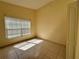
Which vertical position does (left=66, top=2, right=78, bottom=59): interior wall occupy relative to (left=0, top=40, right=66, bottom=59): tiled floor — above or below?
above

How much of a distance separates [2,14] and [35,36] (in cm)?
332

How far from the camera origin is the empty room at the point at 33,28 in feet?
11.4

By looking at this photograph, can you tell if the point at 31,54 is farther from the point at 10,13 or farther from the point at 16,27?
the point at 10,13

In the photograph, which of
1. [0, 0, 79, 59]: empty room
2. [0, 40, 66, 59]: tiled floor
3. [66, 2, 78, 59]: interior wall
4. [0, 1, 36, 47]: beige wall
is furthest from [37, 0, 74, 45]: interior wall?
[66, 2, 78, 59]: interior wall

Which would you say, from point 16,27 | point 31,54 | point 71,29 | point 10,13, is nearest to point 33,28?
point 16,27

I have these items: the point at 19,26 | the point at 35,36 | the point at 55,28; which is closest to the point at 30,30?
the point at 35,36

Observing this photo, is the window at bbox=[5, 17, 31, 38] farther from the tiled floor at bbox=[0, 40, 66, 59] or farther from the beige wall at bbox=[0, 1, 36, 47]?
the tiled floor at bbox=[0, 40, 66, 59]

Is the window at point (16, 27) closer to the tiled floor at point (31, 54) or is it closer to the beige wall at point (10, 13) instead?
the beige wall at point (10, 13)

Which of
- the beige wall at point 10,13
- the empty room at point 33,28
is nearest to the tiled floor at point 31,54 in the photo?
the empty room at point 33,28

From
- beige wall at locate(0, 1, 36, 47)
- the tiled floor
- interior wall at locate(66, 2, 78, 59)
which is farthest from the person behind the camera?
beige wall at locate(0, 1, 36, 47)

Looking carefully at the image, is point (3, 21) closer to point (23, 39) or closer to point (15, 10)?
point (15, 10)

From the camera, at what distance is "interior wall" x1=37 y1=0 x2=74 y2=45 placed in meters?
4.67

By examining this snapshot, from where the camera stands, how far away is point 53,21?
5266 mm

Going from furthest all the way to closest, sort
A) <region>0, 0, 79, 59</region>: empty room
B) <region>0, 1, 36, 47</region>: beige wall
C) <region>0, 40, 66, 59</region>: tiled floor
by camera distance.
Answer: <region>0, 1, 36, 47</region>: beige wall → <region>0, 0, 79, 59</region>: empty room → <region>0, 40, 66, 59</region>: tiled floor
